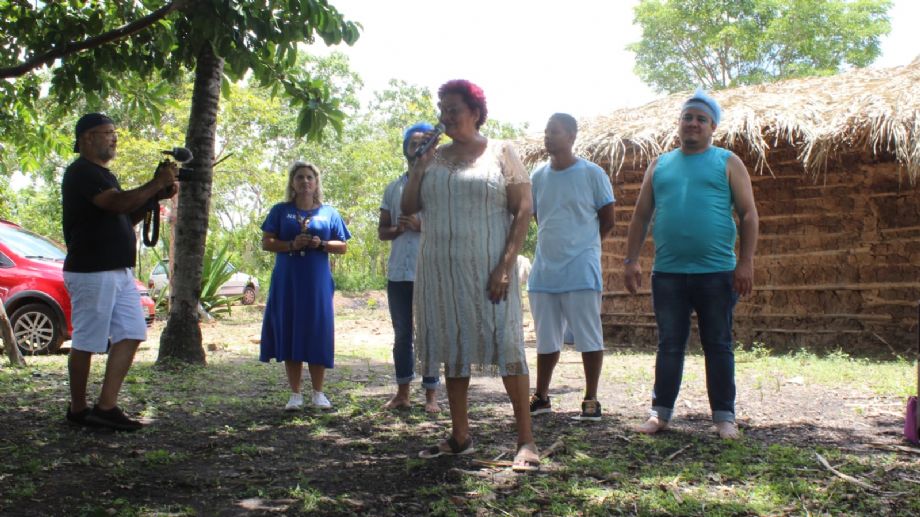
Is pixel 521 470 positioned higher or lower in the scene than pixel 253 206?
lower

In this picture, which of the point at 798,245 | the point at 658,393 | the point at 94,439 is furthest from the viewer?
the point at 798,245

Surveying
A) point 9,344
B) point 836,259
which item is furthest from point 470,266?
point 836,259

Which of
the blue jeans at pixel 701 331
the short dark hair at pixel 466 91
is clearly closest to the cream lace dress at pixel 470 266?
the short dark hair at pixel 466 91

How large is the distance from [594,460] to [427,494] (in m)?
0.97

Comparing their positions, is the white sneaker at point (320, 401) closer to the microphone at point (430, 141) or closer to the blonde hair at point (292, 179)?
the blonde hair at point (292, 179)

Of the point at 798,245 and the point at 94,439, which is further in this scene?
the point at 798,245

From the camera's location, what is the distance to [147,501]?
326 cm

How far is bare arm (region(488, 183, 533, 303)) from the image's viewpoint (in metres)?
3.72

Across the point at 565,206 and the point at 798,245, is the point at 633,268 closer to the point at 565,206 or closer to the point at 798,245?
the point at 565,206

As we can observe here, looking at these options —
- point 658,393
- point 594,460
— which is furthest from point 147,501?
point 658,393

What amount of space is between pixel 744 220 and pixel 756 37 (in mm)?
23592

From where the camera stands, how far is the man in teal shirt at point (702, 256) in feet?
14.7

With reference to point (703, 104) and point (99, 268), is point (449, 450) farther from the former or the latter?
point (703, 104)

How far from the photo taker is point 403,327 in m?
5.29
